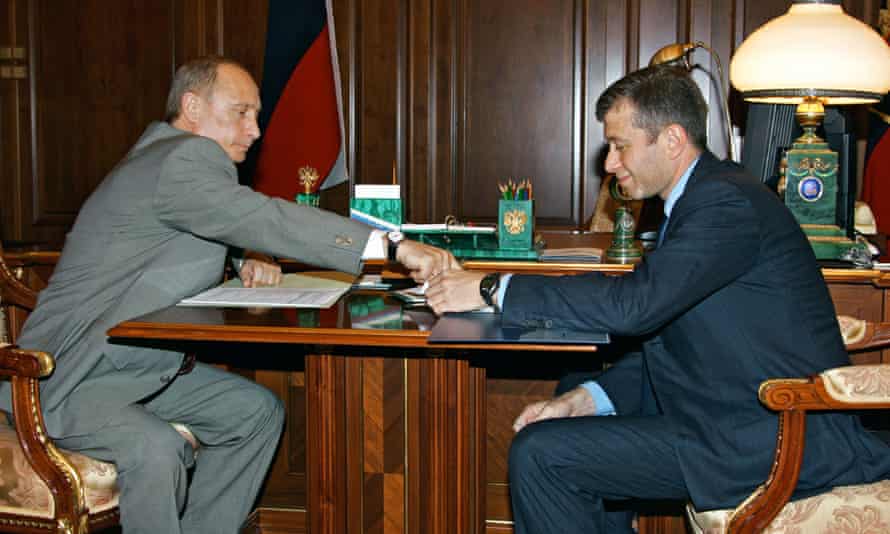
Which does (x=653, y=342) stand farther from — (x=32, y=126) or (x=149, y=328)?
(x=32, y=126)

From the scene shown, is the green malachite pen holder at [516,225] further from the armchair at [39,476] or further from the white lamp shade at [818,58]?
the armchair at [39,476]

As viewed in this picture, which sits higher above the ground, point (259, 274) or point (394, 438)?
point (259, 274)

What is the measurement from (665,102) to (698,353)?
533 mm

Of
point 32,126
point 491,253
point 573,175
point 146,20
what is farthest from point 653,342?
point 32,126

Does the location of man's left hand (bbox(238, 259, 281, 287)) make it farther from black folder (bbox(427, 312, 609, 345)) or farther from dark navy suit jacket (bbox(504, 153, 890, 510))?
dark navy suit jacket (bbox(504, 153, 890, 510))

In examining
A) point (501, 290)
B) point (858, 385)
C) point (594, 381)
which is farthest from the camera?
point (594, 381)

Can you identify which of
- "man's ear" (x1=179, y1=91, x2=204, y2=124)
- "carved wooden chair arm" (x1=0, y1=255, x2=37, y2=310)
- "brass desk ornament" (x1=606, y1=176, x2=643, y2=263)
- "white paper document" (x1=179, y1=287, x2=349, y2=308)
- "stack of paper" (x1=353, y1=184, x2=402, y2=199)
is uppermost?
"man's ear" (x1=179, y1=91, x2=204, y2=124)

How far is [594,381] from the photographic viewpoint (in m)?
2.21

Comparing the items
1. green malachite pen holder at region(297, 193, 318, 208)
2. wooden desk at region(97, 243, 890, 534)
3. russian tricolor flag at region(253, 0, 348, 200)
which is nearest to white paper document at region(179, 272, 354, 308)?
wooden desk at region(97, 243, 890, 534)

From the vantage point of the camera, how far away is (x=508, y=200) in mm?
2785

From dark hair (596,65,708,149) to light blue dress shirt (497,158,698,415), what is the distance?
0.08 metres

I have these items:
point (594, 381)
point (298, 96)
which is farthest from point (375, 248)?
point (298, 96)

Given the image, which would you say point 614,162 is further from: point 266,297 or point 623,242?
point 266,297

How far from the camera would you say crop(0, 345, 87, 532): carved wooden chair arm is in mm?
1982
